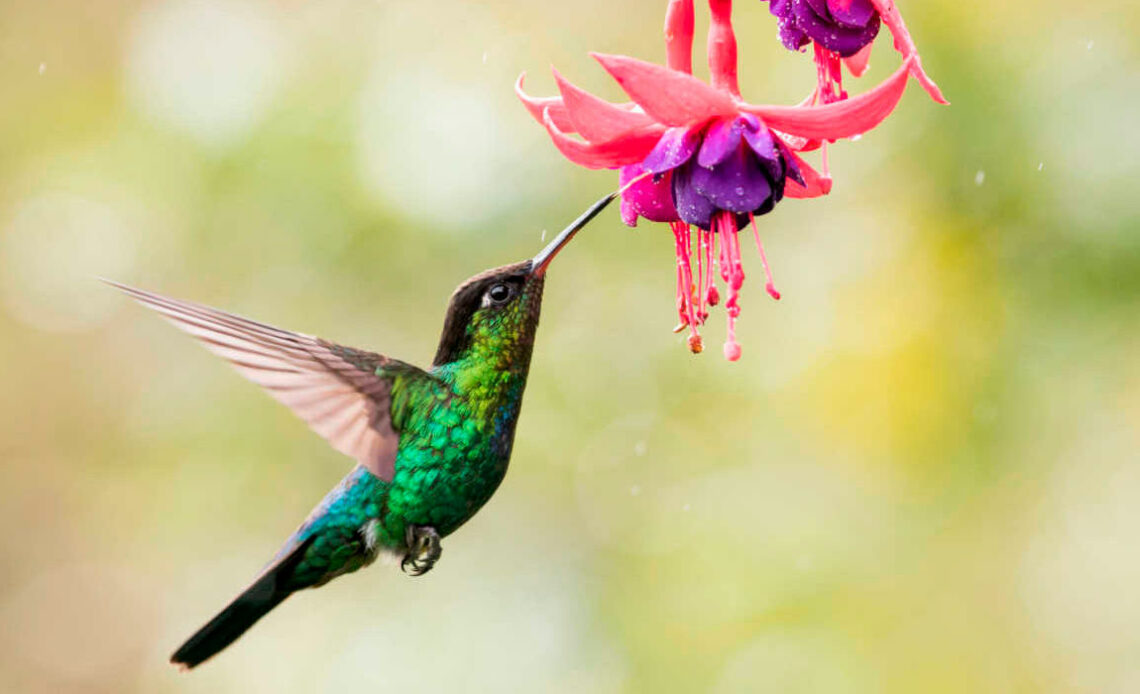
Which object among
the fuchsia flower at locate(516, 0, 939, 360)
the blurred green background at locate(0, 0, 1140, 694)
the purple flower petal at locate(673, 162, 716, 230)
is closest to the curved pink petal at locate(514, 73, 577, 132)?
the fuchsia flower at locate(516, 0, 939, 360)

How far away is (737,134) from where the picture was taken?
1.04 metres

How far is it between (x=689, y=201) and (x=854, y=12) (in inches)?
7.7

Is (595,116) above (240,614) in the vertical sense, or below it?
above

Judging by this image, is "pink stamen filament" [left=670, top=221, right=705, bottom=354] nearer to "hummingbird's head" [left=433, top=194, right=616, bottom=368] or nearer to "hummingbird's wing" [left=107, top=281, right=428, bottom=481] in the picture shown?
"hummingbird's head" [left=433, top=194, right=616, bottom=368]

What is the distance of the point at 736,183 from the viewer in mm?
1048

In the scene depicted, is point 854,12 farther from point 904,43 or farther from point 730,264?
point 730,264

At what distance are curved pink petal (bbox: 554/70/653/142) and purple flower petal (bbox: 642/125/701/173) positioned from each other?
22 mm

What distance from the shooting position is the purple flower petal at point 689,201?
1063 millimetres

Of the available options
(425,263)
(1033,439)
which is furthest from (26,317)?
(1033,439)

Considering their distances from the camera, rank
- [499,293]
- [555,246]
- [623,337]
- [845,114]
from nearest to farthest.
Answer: [845,114] → [555,246] → [499,293] → [623,337]

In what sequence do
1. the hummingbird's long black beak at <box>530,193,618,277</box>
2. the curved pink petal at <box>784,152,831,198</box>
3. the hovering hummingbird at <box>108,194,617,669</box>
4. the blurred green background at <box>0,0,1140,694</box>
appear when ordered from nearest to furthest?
the curved pink petal at <box>784,152,831,198</box>, the hummingbird's long black beak at <box>530,193,618,277</box>, the hovering hummingbird at <box>108,194,617,669</box>, the blurred green background at <box>0,0,1140,694</box>

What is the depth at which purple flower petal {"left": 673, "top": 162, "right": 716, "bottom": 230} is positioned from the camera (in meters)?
1.06

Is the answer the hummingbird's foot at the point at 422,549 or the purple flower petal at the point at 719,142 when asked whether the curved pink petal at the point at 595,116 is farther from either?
the hummingbird's foot at the point at 422,549

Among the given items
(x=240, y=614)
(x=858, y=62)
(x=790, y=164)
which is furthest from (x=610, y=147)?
(x=240, y=614)
